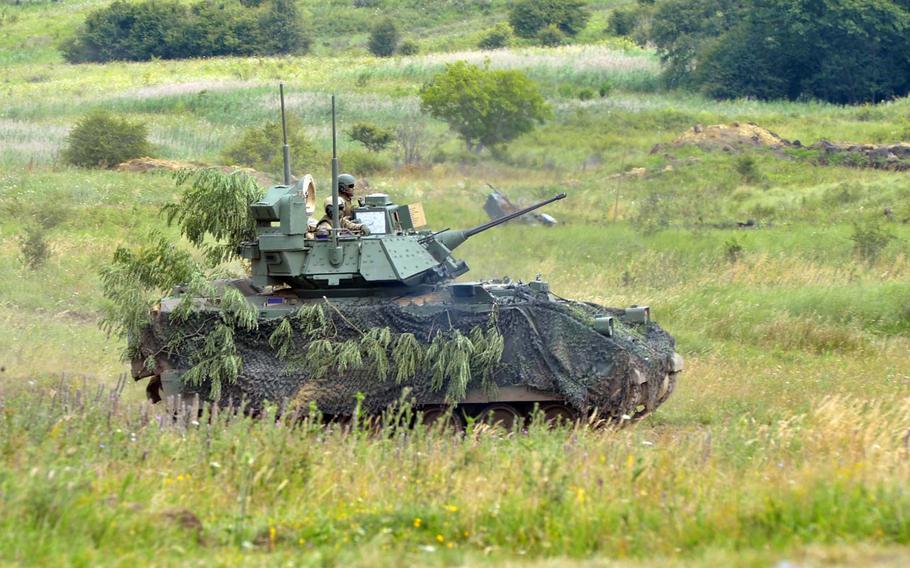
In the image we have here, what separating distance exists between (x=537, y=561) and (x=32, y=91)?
135ft

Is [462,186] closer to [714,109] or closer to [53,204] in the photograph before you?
[53,204]

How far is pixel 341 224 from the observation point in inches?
530

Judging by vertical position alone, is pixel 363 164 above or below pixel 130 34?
above

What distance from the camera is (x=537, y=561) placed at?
7062 millimetres

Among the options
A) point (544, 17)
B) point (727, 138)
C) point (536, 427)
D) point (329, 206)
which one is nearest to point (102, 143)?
point (727, 138)

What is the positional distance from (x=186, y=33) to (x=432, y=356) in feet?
145

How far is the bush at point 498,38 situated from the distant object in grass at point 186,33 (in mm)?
7459

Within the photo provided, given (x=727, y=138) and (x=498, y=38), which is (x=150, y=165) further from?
(x=498, y=38)

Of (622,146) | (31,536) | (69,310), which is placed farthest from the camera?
(622,146)

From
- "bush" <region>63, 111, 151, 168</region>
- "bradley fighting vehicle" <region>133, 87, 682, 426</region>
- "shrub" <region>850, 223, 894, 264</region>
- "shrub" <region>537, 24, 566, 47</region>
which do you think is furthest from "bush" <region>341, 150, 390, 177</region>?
"shrub" <region>537, 24, 566, 47</region>

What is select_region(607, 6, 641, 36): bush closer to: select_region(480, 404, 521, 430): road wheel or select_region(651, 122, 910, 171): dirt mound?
select_region(651, 122, 910, 171): dirt mound

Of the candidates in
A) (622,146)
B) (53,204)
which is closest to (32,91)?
(53,204)

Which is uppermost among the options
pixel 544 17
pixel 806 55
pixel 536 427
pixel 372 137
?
pixel 536 427

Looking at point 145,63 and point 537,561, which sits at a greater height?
point 537,561
